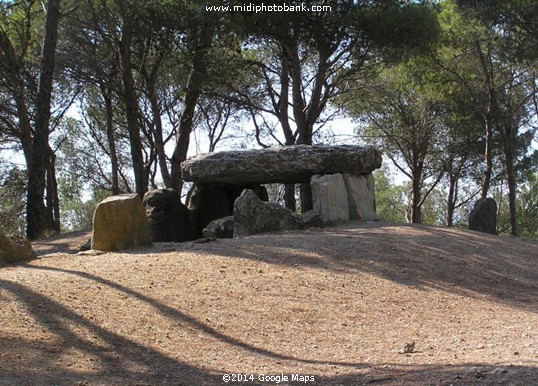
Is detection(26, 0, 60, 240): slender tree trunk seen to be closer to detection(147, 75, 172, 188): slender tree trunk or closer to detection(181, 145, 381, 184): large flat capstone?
detection(181, 145, 381, 184): large flat capstone

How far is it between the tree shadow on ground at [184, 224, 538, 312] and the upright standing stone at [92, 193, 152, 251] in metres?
0.97

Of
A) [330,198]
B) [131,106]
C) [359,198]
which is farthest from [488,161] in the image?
[131,106]

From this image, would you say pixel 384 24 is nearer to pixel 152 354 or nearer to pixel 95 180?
pixel 152 354

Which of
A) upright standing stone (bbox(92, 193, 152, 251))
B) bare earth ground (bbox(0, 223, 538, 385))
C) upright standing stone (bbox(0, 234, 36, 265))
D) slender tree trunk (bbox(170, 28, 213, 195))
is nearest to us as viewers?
bare earth ground (bbox(0, 223, 538, 385))

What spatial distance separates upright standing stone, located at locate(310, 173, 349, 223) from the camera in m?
12.6

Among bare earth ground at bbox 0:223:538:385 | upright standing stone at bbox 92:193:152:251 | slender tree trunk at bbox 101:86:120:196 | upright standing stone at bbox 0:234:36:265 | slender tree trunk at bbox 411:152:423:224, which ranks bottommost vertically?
bare earth ground at bbox 0:223:538:385

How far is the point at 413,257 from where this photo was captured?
380 inches

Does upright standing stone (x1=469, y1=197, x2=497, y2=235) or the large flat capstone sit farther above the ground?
the large flat capstone

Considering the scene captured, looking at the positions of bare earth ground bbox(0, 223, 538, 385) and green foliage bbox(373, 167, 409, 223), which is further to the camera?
green foliage bbox(373, 167, 409, 223)

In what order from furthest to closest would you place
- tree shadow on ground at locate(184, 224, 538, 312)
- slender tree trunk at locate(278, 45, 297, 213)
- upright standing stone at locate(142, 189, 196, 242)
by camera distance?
slender tree trunk at locate(278, 45, 297, 213) → upright standing stone at locate(142, 189, 196, 242) → tree shadow on ground at locate(184, 224, 538, 312)

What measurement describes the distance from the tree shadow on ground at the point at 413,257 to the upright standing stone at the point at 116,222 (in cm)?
97

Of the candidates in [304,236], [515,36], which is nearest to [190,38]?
[304,236]

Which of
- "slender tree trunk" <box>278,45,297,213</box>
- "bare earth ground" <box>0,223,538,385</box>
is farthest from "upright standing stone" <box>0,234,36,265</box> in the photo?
"slender tree trunk" <box>278,45,297,213</box>

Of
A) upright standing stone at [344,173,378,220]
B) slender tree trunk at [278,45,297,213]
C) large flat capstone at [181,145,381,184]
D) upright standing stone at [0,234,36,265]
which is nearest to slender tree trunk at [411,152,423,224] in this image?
slender tree trunk at [278,45,297,213]
